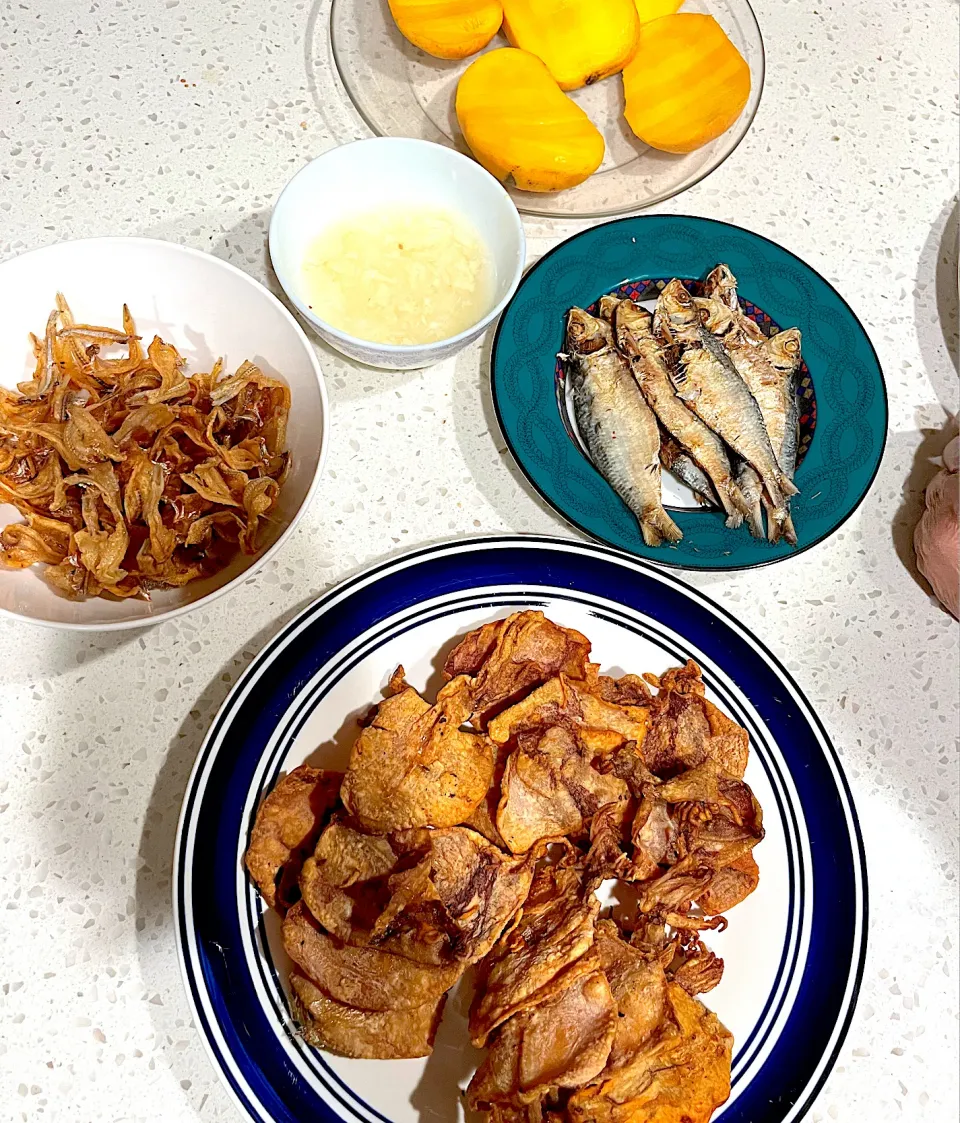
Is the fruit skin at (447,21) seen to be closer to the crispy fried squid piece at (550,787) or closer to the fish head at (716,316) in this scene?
the fish head at (716,316)

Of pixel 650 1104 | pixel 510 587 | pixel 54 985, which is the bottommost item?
pixel 54 985

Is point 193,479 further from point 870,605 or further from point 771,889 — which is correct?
point 870,605

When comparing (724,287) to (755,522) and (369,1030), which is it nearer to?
(755,522)

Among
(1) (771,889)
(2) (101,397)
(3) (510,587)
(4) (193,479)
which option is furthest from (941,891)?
(2) (101,397)

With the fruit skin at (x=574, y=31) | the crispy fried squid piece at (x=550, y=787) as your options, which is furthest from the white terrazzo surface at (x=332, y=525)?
the crispy fried squid piece at (x=550, y=787)

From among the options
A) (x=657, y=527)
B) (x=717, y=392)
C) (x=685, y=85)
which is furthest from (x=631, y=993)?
(x=685, y=85)

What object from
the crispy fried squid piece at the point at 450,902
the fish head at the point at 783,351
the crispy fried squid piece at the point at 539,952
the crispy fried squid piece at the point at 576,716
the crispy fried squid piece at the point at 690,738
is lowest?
the crispy fried squid piece at the point at 539,952

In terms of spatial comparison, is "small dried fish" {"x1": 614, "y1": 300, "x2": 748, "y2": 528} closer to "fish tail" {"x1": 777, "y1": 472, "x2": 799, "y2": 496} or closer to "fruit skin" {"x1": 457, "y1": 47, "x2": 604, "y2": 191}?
"fish tail" {"x1": 777, "y1": 472, "x2": 799, "y2": 496}
